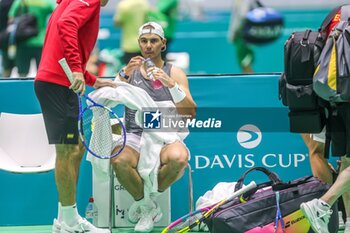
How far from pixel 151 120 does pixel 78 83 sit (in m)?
0.85

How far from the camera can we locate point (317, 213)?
21.1 feet

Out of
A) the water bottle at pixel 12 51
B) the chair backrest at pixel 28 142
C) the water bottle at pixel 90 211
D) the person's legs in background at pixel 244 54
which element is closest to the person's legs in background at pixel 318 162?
the water bottle at pixel 90 211

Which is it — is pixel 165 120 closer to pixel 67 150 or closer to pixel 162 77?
pixel 162 77

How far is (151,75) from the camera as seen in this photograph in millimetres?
7270

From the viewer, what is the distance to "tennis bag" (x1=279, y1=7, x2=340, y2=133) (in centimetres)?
656

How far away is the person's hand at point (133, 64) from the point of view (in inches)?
289

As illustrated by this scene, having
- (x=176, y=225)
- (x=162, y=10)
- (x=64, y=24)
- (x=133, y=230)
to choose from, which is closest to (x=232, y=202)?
(x=176, y=225)

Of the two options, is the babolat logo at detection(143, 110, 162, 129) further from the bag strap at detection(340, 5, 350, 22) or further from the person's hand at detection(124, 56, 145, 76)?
the bag strap at detection(340, 5, 350, 22)

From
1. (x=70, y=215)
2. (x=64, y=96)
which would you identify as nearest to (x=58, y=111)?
(x=64, y=96)

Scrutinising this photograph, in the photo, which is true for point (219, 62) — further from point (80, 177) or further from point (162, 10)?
point (80, 177)

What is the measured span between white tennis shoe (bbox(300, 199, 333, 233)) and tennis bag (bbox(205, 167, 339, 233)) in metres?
0.21

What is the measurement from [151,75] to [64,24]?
0.85 m

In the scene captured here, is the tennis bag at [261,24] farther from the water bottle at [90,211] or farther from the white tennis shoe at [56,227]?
the white tennis shoe at [56,227]

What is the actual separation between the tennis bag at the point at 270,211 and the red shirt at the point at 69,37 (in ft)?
4.00
